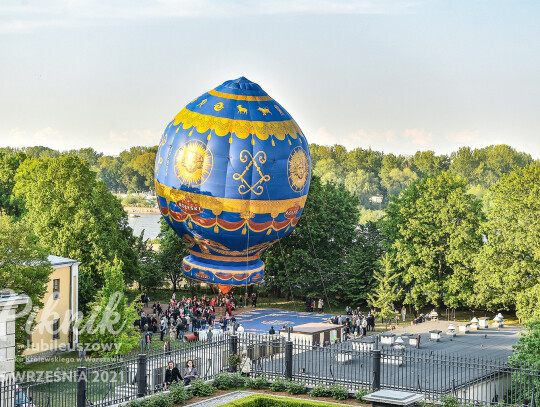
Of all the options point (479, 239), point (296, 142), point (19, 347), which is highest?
point (296, 142)

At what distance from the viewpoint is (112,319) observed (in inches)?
2056

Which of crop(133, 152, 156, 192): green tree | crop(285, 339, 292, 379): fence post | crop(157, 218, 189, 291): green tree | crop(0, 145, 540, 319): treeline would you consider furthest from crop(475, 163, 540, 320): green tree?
crop(133, 152, 156, 192): green tree

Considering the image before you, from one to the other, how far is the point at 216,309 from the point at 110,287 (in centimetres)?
1479

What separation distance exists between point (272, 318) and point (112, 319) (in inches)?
539

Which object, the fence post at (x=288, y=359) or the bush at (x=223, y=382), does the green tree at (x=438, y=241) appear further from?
the bush at (x=223, y=382)

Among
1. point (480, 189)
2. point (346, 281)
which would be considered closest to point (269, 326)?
point (346, 281)

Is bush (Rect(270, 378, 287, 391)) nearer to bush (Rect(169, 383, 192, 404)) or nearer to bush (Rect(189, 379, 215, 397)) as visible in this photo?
bush (Rect(189, 379, 215, 397))

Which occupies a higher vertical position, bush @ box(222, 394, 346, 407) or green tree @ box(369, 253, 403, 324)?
green tree @ box(369, 253, 403, 324)

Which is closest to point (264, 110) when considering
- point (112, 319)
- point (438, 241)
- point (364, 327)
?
point (364, 327)

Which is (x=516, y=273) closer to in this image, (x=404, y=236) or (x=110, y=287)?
(x=404, y=236)

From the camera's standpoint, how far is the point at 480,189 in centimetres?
Result: 16438

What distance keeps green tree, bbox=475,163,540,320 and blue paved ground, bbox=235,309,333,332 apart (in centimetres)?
1017

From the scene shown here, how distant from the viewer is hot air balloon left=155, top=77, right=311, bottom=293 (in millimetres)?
56844

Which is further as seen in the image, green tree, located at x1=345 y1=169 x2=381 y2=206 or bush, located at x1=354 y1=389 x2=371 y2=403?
green tree, located at x1=345 y1=169 x2=381 y2=206
